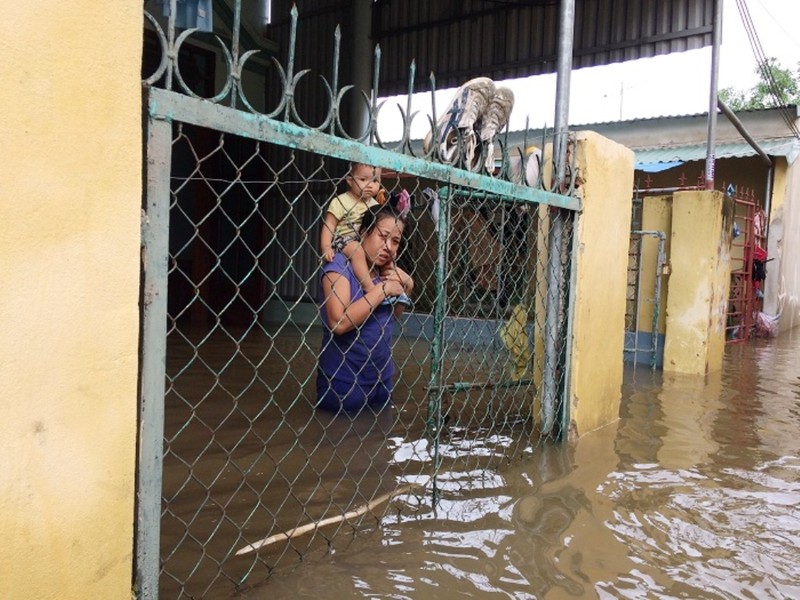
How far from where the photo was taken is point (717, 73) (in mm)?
7301

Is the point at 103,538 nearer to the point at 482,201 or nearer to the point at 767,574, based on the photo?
the point at 767,574

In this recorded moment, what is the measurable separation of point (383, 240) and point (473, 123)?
943 mm

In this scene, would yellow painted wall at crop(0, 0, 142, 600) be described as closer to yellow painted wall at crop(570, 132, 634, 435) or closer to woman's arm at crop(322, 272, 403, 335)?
woman's arm at crop(322, 272, 403, 335)

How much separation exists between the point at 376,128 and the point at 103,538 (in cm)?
144

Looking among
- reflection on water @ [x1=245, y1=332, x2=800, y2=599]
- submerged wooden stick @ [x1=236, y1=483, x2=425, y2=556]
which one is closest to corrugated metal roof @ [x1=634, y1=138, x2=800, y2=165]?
reflection on water @ [x1=245, y1=332, x2=800, y2=599]

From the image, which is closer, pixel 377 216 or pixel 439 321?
pixel 439 321

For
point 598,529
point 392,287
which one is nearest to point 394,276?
point 392,287

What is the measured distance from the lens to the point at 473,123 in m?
2.78

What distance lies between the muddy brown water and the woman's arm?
630 mm

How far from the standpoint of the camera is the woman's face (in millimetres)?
3494

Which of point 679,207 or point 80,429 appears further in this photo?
point 679,207

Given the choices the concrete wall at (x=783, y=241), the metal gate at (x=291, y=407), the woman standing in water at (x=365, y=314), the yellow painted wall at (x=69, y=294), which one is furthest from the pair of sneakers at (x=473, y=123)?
the concrete wall at (x=783, y=241)

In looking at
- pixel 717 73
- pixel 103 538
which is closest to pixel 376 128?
pixel 103 538

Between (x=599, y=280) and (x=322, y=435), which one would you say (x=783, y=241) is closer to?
(x=599, y=280)
